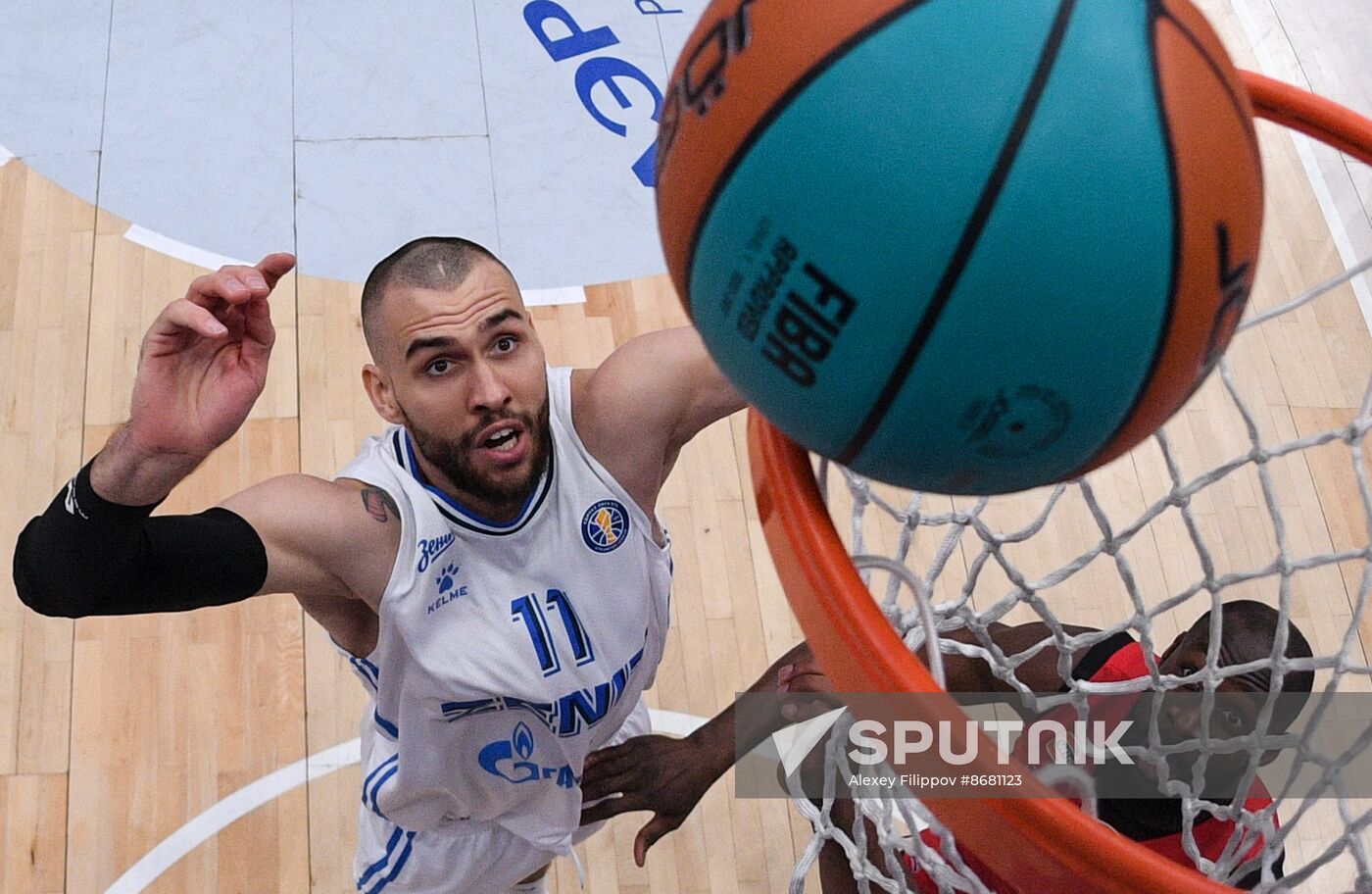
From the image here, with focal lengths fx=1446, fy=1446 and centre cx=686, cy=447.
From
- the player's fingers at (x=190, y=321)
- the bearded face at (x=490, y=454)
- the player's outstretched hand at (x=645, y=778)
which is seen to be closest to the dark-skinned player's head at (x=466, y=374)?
the bearded face at (x=490, y=454)

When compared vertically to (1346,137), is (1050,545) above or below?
below

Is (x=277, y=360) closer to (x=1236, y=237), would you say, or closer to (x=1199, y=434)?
(x=1199, y=434)

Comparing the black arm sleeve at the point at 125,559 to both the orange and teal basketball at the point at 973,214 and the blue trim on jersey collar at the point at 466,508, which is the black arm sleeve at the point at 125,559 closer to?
the blue trim on jersey collar at the point at 466,508

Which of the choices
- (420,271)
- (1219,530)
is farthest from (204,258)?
(1219,530)

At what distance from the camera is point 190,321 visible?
157 cm

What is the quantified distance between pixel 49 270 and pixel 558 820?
6.64 feet

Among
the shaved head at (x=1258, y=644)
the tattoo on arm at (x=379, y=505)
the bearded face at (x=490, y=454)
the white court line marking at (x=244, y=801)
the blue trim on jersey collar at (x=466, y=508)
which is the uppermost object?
the shaved head at (x=1258, y=644)

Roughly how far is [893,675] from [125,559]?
2.90 feet

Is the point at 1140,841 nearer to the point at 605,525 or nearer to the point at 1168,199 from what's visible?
the point at 605,525

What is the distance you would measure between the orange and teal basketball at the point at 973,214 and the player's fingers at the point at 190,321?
73 cm

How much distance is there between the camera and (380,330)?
1.99 meters

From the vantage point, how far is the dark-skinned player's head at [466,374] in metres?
1.93

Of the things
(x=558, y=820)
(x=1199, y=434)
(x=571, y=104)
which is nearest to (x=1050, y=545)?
(x=1199, y=434)

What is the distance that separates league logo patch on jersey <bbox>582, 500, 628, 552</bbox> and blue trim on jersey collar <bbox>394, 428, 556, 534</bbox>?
0.07m
